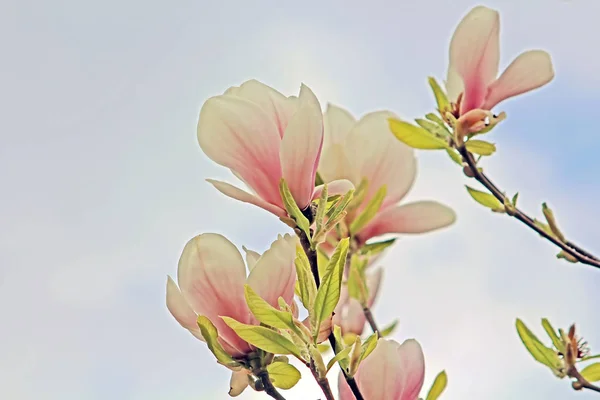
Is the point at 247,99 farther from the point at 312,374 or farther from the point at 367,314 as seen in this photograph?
the point at 367,314

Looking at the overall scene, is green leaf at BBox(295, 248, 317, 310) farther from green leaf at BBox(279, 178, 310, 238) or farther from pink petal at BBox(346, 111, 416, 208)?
pink petal at BBox(346, 111, 416, 208)

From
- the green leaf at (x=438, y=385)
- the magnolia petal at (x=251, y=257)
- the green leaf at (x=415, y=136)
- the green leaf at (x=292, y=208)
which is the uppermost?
the green leaf at (x=415, y=136)

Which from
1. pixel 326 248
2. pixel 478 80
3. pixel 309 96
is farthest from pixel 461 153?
pixel 309 96

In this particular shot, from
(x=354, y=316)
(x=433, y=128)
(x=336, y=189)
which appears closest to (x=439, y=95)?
(x=433, y=128)

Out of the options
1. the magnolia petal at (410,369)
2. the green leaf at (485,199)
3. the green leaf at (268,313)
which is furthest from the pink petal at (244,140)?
the green leaf at (485,199)

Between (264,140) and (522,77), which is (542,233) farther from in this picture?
(264,140)

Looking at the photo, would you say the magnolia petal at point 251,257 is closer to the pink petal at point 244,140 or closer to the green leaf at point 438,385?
the pink petal at point 244,140
